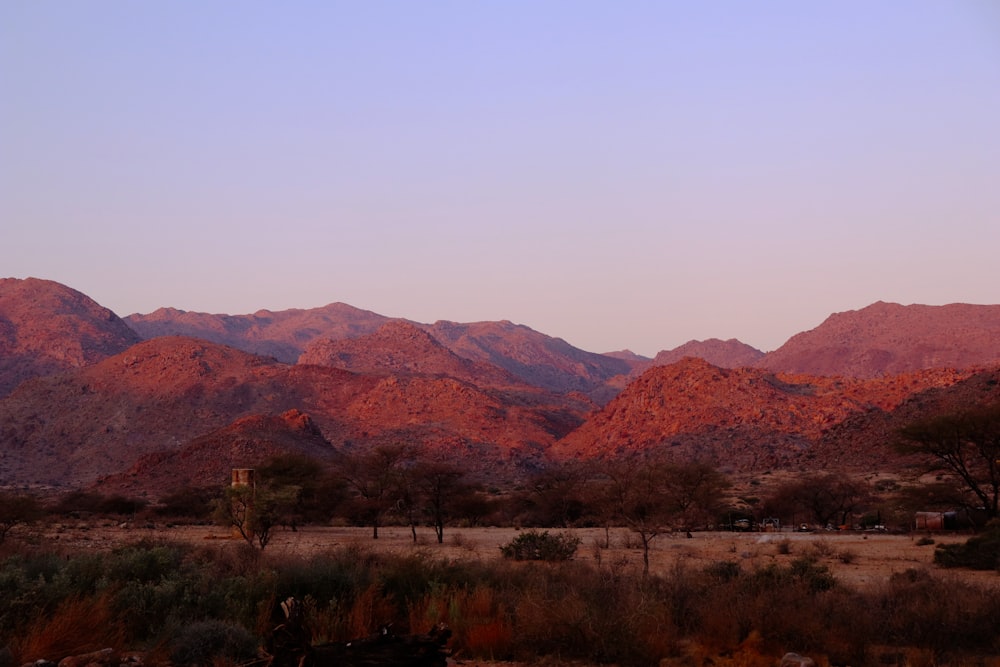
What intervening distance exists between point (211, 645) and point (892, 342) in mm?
151660

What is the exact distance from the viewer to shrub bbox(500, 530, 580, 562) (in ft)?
80.1

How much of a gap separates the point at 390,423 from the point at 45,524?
5458cm

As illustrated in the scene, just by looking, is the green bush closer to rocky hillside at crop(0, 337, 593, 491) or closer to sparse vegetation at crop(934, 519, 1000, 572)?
sparse vegetation at crop(934, 519, 1000, 572)

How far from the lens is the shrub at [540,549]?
80.1ft

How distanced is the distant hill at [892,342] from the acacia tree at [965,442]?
340 ft

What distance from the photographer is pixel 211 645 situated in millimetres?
10352

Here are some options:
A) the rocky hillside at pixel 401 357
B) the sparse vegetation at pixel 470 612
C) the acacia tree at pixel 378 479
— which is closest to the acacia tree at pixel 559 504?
the acacia tree at pixel 378 479

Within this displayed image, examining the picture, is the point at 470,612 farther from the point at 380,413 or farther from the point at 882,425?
the point at 380,413

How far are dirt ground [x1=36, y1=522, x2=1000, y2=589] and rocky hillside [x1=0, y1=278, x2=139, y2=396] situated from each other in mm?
89858

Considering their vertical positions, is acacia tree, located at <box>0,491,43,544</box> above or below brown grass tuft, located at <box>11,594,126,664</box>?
below

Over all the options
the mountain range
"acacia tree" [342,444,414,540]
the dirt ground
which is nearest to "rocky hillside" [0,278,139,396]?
the mountain range

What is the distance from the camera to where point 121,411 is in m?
92.2

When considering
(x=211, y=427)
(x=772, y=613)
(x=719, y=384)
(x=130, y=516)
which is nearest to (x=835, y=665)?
(x=772, y=613)

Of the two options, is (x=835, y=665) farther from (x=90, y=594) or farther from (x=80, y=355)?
(x=80, y=355)
